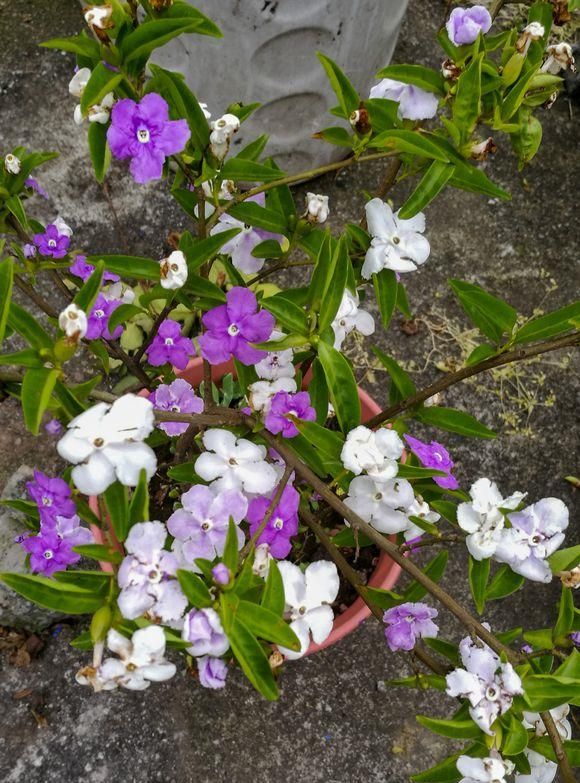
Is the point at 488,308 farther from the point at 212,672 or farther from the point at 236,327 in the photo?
the point at 212,672

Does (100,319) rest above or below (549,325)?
below

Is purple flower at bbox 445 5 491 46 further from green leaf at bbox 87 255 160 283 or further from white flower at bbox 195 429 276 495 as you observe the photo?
white flower at bbox 195 429 276 495

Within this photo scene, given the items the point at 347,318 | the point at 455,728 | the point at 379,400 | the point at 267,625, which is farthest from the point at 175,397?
the point at 379,400

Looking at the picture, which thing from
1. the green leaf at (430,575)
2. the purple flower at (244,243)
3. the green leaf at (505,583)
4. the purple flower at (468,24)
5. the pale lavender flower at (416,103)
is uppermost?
the purple flower at (468,24)

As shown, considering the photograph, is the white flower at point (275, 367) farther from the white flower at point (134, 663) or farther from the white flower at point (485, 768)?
the white flower at point (485, 768)

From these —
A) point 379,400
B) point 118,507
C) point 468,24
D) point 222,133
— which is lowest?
point 379,400

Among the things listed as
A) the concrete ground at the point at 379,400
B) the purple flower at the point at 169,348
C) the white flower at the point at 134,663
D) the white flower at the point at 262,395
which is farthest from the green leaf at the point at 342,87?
the concrete ground at the point at 379,400
